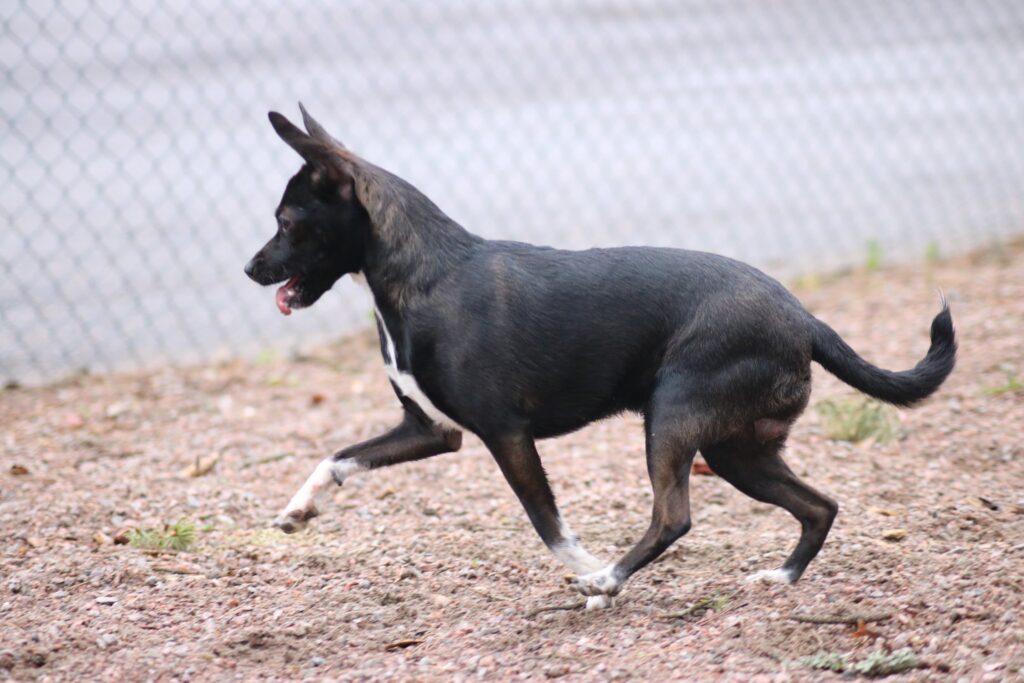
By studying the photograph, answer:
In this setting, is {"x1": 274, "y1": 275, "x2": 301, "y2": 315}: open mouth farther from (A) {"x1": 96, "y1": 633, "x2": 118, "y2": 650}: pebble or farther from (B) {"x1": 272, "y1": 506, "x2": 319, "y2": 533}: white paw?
(A) {"x1": 96, "y1": 633, "x2": 118, "y2": 650}: pebble

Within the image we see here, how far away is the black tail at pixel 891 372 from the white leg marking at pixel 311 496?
1.50 meters

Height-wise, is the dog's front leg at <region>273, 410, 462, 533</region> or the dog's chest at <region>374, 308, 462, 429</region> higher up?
the dog's chest at <region>374, 308, 462, 429</region>

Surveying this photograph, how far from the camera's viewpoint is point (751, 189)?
9.40m

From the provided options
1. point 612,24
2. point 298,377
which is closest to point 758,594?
point 298,377

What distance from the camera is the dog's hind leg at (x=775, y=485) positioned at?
392cm

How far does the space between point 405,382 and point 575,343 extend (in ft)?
1.71

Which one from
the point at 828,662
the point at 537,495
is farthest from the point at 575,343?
the point at 828,662

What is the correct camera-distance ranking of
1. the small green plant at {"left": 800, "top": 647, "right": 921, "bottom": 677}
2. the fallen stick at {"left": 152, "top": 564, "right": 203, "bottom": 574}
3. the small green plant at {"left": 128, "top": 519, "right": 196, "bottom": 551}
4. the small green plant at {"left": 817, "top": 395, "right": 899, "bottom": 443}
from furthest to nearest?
the small green plant at {"left": 817, "top": 395, "right": 899, "bottom": 443}, the small green plant at {"left": 128, "top": 519, "right": 196, "bottom": 551}, the fallen stick at {"left": 152, "top": 564, "right": 203, "bottom": 574}, the small green plant at {"left": 800, "top": 647, "right": 921, "bottom": 677}

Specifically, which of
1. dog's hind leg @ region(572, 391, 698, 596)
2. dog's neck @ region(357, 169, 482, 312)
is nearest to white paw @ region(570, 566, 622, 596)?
dog's hind leg @ region(572, 391, 698, 596)

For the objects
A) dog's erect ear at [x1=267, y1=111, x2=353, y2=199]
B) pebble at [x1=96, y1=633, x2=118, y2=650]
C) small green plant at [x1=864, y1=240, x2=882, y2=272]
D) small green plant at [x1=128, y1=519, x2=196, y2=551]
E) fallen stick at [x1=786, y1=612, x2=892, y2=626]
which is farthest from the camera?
small green plant at [x1=864, y1=240, x2=882, y2=272]

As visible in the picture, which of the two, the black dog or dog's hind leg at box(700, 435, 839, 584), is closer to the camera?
the black dog

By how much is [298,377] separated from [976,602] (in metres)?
4.14

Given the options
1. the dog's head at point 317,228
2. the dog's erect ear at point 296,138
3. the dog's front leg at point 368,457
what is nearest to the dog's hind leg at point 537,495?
the dog's front leg at point 368,457

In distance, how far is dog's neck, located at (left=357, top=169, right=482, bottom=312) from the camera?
3.84 m
